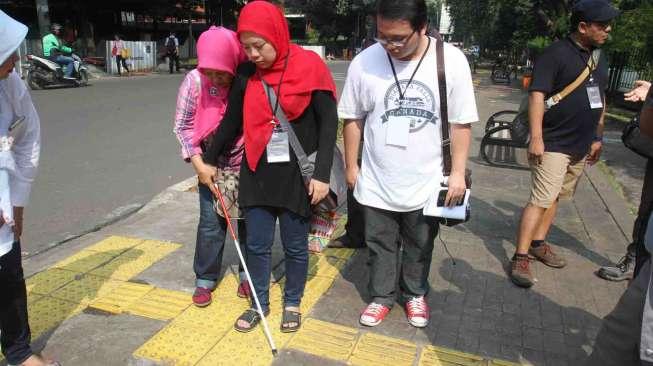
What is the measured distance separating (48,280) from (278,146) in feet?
6.41

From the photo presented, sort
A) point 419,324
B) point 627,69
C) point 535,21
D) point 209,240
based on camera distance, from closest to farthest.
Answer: point 419,324 < point 209,240 < point 627,69 < point 535,21

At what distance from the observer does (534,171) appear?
365 cm

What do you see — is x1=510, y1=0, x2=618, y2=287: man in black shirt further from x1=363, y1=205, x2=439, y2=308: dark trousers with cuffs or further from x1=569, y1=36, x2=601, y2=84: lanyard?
x1=363, y1=205, x2=439, y2=308: dark trousers with cuffs

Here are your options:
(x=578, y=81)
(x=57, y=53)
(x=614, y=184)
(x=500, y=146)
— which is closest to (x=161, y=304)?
(x=578, y=81)

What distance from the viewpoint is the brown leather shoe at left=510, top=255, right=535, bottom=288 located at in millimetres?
3561

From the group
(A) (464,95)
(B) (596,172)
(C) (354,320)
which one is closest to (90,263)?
(C) (354,320)

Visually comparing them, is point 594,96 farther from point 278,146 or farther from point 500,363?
point 278,146

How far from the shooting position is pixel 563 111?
3.47 metres

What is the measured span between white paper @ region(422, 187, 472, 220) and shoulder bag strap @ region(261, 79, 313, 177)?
0.64m

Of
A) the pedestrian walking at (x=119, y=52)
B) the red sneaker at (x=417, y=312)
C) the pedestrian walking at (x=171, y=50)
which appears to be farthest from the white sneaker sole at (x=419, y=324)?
the pedestrian walking at (x=171, y=50)

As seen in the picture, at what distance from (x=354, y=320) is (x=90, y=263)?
1.95m

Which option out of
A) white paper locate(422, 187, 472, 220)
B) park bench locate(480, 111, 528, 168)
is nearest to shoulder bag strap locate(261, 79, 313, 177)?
white paper locate(422, 187, 472, 220)

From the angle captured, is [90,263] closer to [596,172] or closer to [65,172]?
[65,172]

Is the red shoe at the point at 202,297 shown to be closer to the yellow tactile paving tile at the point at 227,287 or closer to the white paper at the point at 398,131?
the yellow tactile paving tile at the point at 227,287
